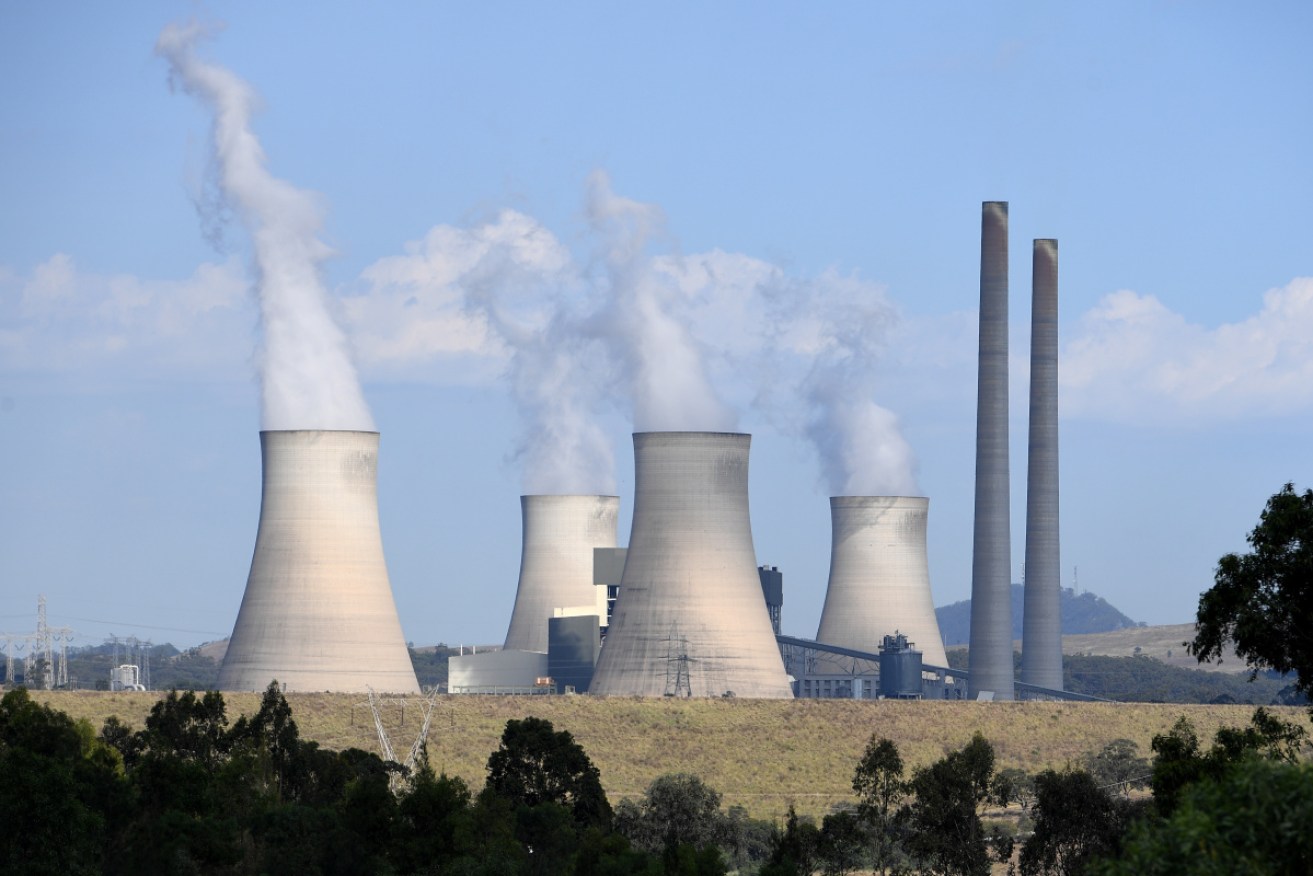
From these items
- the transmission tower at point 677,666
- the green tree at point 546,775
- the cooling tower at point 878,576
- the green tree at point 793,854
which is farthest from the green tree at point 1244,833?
the cooling tower at point 878,576

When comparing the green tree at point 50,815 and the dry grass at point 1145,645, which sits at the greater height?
the dry grass at point 1145,645

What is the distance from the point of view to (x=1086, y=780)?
2383 cm

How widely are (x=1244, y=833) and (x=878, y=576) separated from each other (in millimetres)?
43499

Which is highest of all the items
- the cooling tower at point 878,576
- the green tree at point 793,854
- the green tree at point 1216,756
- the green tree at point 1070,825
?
the cooling tower at point 878,576

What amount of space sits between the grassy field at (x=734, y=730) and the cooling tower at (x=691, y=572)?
148 cm

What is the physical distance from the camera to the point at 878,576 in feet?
177

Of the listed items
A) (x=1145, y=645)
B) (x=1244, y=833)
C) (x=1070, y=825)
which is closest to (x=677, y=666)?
(x=1070, y=825)

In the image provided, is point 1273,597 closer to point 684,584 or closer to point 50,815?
point 50,815

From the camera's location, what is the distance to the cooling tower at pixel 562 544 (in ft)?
182

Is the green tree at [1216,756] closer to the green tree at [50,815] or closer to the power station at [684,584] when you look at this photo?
the green tree at [50,815]

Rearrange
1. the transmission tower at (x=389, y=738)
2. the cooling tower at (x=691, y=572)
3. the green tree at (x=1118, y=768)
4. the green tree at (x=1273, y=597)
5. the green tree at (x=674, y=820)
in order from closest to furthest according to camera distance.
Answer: the green tree at (x=1273, y=597)
the green tree at (x=674, y=820)
the green tree at (x=1118, y=768)
the transmission tower at (x=389, y=738)
the cooling tower at (x=691, y=572)

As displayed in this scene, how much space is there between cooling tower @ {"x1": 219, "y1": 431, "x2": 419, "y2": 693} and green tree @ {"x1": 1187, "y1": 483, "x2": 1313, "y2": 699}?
973 inches

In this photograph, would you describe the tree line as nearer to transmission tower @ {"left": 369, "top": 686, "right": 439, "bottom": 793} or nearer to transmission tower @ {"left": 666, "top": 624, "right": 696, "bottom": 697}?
transmission tower @ {"left": 369, "top": 686, "right": 439, "bottom": 793}

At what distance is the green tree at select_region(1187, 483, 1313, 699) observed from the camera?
49.0 ft
